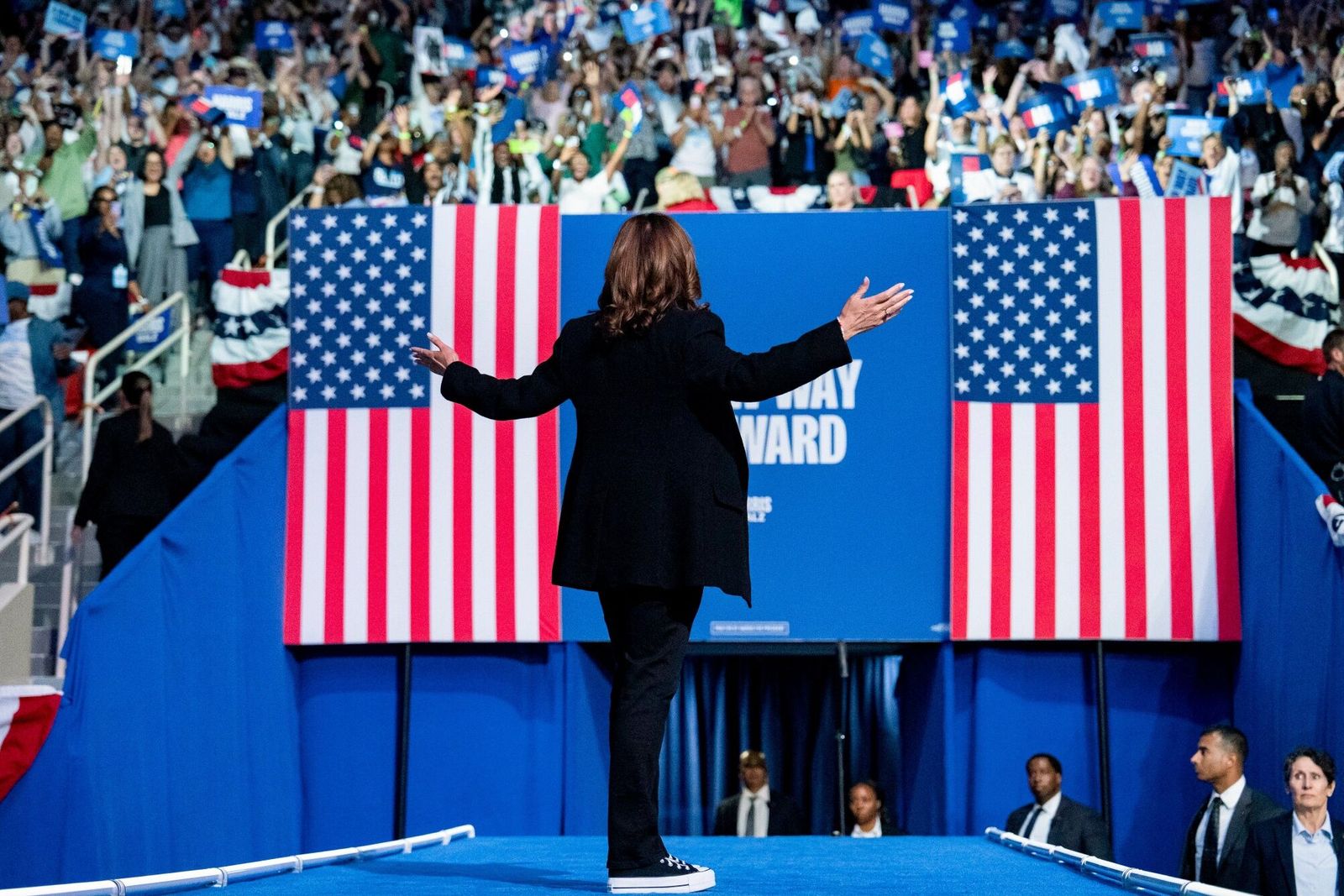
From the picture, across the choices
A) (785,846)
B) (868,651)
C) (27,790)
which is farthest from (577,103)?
(785,846)

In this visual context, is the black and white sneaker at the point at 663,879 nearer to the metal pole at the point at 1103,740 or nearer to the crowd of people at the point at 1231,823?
the crowd of people at the point at 1231,823

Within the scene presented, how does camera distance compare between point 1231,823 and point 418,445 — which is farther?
point 418,445

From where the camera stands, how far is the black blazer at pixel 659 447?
418 cm

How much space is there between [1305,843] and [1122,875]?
2.93 m

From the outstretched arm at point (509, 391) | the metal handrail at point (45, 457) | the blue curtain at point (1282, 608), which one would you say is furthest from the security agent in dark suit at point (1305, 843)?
the metal handrail at point (45, 457)

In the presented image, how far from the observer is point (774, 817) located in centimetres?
1036

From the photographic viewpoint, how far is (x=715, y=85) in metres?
14.5

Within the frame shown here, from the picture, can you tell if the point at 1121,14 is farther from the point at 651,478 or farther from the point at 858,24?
the point at 651,478

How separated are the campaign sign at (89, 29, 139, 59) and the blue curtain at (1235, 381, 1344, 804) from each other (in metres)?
10.3

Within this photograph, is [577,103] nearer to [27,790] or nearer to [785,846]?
[27,790]

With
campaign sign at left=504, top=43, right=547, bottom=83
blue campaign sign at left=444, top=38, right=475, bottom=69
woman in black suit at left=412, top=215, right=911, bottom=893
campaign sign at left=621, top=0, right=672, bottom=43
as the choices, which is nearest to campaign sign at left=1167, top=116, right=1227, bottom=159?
campaign sign at left=621, top=0, right=672, bottom=43

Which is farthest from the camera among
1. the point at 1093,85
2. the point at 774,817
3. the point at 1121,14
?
the point at 1121,14

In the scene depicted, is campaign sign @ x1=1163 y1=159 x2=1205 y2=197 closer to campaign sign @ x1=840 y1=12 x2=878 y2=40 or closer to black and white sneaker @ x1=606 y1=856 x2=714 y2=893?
campaign sign @ x1=840 y1=12 x2=878 y2=40

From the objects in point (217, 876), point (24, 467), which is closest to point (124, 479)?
point (24, 467)
